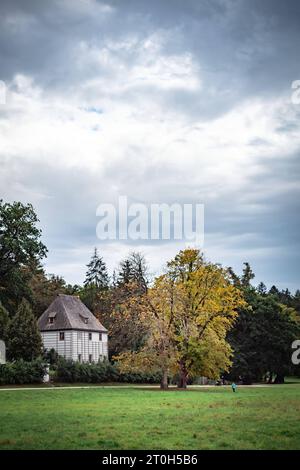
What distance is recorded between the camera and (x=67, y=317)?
217ft

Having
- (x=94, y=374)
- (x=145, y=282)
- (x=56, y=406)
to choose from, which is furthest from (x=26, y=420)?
(x=94, y=374)

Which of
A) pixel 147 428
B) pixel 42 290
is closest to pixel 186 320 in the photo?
pixel 147 428

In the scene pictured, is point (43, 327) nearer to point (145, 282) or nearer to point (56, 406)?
point (145, 282)

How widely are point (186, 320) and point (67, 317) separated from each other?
23843 millimetres

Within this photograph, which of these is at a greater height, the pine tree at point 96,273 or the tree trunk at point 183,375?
the pine tree at point 96,273

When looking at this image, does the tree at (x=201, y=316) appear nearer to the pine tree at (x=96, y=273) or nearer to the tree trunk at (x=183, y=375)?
the tree trunk at (x=183, y=375)

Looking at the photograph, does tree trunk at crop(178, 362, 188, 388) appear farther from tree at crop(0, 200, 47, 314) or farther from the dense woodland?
tree at crop(0, 200, 47, 314)

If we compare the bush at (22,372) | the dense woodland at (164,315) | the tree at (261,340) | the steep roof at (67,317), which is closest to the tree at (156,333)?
the dense woodland at (164,315)

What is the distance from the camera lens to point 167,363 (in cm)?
4341

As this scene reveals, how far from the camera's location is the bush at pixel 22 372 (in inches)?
1738

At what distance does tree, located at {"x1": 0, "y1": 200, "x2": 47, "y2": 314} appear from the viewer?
5734 centimetres

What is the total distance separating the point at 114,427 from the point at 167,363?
90.8 feet

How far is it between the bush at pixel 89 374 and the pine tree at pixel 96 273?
44.7m

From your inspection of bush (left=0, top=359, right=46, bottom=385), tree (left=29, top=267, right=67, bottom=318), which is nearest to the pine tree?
tree (left=29, top=267, right=67, bottom=318)
